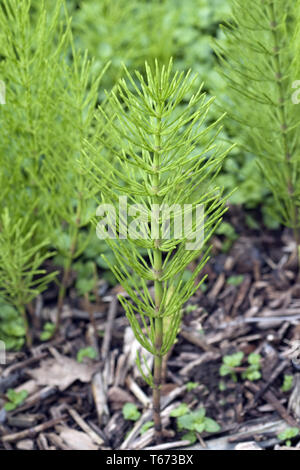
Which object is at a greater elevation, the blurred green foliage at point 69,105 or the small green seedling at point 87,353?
the blurred green foliage at point 69,105

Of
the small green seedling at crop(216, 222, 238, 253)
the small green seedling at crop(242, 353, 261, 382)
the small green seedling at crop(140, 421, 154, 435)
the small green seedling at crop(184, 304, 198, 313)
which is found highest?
the small green seedling at crop(216, 222, 238, 253)

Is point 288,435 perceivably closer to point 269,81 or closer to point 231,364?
point 231,364

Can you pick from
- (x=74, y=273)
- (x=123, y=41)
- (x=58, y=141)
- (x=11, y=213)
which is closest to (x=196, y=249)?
(x=58, y=141)

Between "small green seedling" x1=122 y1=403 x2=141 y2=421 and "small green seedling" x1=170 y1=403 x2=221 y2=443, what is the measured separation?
14 centimetres

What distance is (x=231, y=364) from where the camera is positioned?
6.88ft

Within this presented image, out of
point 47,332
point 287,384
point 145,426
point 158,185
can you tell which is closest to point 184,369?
point 145,426

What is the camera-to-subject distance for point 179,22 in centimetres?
353

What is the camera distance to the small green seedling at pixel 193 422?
75.3 inches

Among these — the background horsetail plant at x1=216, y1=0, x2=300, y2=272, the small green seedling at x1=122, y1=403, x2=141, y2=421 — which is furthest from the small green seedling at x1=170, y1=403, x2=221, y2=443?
the background horsetail plant at x1=216, y1=0, x2=300, y2=272

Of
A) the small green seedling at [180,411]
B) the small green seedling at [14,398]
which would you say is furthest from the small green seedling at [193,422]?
the small green seedling at [14,398]

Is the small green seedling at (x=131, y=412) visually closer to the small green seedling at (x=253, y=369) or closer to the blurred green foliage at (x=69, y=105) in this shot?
the small green seedling at (x=253, y=369)

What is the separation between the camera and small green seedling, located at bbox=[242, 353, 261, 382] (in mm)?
2066

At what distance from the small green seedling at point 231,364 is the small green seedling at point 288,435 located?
0.29m

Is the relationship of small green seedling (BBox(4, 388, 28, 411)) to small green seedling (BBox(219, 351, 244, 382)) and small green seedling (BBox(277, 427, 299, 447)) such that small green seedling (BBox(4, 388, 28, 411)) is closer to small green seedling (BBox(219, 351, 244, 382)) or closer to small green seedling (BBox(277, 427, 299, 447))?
small green seedling (BBox(219, 351, 244, 382))
